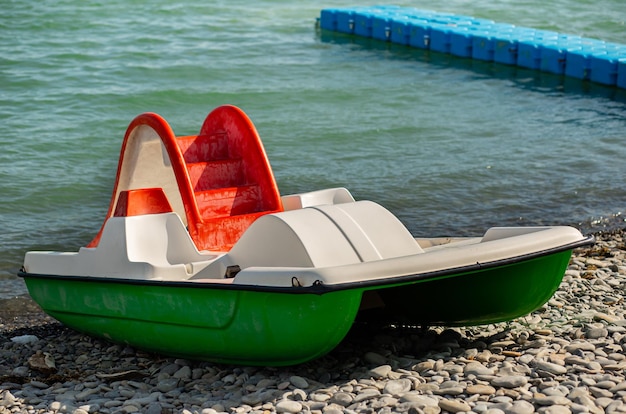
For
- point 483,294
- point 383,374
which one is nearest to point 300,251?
point 383,374

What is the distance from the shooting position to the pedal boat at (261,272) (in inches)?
200

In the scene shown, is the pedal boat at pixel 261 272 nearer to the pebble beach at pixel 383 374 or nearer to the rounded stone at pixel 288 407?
the pebble beach at pixel 383 374

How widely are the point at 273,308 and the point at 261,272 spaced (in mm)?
A: 217

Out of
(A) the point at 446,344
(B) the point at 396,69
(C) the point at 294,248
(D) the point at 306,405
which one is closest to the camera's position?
(D) the point at 306,405

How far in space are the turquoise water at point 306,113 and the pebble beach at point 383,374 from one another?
7.81ft

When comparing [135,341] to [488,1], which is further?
[488,1]

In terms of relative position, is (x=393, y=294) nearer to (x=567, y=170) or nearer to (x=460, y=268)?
(x=460, y=268)

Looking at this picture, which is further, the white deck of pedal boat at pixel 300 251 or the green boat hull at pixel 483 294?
the green boat hull at pixel 483 294

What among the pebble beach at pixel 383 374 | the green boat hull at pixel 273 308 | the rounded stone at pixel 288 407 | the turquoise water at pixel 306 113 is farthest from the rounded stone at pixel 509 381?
the turquoise water at pixel 306 113

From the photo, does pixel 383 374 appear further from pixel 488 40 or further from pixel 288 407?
pixel 488 40

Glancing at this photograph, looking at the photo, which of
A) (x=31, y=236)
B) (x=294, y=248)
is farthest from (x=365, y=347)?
(x=31, y=236)

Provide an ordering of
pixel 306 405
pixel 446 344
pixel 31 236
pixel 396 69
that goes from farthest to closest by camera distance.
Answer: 1. pixel 396 69
2. pixel 31 236
3. pixel 446 344
4. pixel 306 405

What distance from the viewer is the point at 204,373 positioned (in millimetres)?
5766

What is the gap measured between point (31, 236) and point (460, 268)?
20.0 ft
